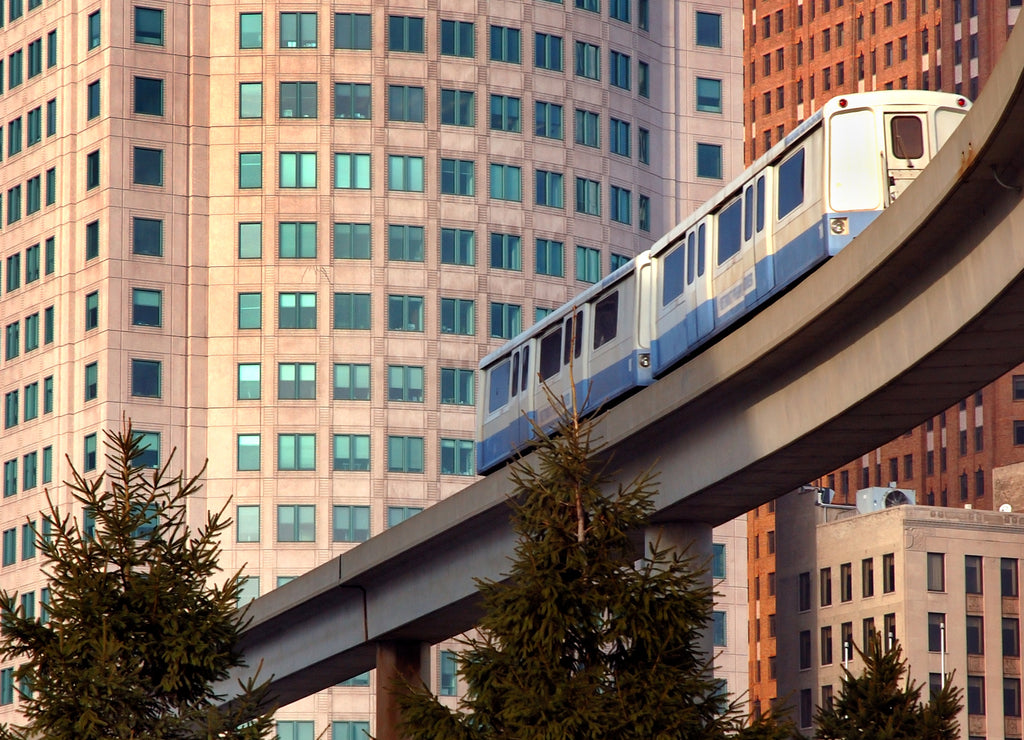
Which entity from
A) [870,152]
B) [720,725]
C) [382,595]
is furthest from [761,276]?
[382,595]

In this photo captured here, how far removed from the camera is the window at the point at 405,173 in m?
106

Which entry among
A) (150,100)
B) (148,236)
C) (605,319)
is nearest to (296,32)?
(150,100)

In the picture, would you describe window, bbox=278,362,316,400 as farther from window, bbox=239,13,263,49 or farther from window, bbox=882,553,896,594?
window, bbox=882,553,896,594

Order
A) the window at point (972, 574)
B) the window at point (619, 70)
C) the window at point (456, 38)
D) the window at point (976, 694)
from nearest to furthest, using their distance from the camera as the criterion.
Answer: the window at point (456, 38), the window at point (619, 70), the window at point (976, 694), the window at point (972, 574)

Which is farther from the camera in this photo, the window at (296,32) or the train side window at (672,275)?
the window at (296,32)

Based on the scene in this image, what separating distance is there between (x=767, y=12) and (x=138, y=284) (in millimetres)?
94838

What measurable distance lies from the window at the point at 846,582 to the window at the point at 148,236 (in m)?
48.0

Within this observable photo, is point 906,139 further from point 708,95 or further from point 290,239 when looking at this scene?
point 708,95

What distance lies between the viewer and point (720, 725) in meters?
24.5

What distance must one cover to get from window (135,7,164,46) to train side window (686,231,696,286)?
71.8 meters

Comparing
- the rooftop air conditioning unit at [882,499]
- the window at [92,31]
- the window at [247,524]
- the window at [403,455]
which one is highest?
the window at [92,31]

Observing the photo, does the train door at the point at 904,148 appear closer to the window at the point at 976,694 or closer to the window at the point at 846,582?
the window at the point at 976,694

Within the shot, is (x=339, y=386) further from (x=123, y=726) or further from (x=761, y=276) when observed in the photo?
(x=123, y=726)

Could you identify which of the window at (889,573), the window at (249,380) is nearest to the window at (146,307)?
the window at (249,380)
